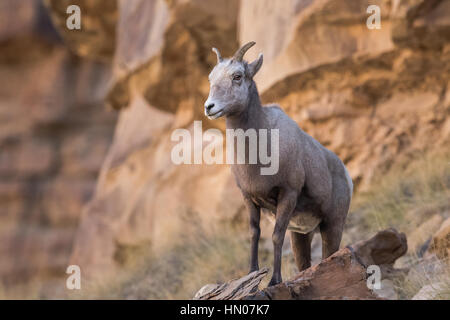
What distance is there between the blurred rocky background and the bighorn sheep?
1.17m

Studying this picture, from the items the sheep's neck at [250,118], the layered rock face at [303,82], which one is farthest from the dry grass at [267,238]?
the sheep's neck at [250,118]

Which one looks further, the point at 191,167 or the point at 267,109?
the point at 191,167

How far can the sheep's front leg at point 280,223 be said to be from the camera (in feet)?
14.8

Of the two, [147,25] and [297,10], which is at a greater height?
[147,25]

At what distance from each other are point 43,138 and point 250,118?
16.2 meters

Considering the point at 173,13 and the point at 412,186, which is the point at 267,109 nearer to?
the point at 412,186

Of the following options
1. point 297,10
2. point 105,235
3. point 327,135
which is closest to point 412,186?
point 327,135

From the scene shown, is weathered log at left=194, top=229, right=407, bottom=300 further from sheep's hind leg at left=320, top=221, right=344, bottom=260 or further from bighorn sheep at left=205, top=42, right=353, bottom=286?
sheep's hind leg at left=320, top=221, right=344, bottom=260

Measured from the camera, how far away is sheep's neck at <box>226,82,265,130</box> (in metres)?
4.70

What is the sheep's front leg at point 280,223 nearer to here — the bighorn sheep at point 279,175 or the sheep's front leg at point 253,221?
the bighorn sheep at point 279,175
